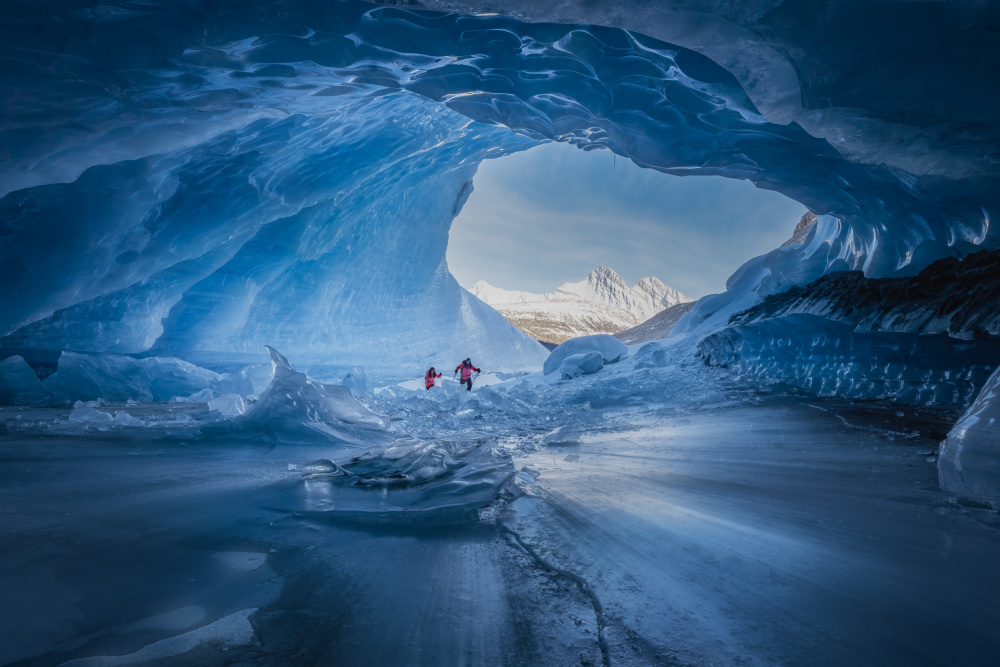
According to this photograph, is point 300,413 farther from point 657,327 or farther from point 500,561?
point 657,327

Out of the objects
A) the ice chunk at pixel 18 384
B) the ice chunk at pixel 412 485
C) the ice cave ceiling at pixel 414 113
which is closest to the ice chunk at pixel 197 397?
the ice cave ceiling at pixel 414 113

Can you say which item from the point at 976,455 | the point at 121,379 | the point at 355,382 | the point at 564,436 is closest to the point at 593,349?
the point at 355,382

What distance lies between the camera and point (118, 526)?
1.60 meters

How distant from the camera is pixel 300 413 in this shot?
365 cm

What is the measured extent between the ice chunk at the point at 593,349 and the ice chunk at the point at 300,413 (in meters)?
6.33

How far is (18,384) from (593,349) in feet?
30.4

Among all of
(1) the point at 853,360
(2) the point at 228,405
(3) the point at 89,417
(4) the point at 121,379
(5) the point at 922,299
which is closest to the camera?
(3) the point at 89,417

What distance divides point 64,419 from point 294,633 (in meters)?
4.79

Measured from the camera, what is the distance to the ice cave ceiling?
2889 mm

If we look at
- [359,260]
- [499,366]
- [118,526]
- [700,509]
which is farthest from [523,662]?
[499,366]

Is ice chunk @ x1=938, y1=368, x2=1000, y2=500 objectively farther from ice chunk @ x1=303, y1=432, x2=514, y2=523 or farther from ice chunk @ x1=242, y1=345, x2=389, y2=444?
ice chunk @ x1=242, y1=345, x2=389, y2=444

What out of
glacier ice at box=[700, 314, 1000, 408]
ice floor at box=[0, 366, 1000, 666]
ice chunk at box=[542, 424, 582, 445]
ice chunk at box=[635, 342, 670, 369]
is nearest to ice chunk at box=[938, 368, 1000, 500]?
ice floor at box=[0, 366, 1000, 666]

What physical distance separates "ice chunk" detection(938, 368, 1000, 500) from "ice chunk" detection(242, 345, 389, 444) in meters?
3.36

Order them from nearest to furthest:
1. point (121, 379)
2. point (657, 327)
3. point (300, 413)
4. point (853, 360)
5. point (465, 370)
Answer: point (300, 413), point (853, 360), point (121, 379), point (465, 370), point (657, 327)
